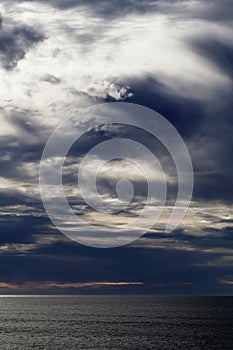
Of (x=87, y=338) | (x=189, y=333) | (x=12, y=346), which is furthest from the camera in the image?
(x=189, y=333)

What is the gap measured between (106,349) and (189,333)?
49.4m

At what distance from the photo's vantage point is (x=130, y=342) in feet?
417

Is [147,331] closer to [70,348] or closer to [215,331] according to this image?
[215,331]

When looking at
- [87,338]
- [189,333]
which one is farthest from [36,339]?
[189,333]

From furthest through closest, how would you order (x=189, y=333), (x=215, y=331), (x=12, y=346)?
1. (x=215, y=331)
2. (x=189, y=333)
3. (x=12, y=346)

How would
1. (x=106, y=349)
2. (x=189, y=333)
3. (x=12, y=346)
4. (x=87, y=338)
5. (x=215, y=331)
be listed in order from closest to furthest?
(x=106, y=349)
(x=12, y=346)
(x=87, y=338)
(x=189, y=333)
(x=215, y=331)

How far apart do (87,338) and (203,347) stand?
33.2 m

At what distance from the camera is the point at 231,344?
130250 millimetres

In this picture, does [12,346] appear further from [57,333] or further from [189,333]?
[189,333]

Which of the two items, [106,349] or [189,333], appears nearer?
[106,349]

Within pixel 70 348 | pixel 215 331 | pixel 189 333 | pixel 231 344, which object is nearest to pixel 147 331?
pixel 189 333

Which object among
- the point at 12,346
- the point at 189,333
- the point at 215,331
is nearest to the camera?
the point at 12,346

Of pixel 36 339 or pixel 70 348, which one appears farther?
pixel 36 339

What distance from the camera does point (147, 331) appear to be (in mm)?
158250
